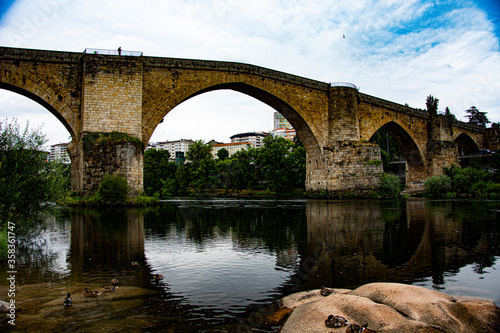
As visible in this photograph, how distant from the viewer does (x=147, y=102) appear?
75.7 ft

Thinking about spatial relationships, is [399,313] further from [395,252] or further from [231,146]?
[231,146]

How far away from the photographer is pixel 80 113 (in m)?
21.6

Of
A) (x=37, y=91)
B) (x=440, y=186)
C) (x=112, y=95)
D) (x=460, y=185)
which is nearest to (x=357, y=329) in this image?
(x=112, y=95)

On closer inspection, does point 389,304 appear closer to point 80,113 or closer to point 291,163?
point 80,113

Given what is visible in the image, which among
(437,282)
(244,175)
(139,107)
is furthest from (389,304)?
(244,175)

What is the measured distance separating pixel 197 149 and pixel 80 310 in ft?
177

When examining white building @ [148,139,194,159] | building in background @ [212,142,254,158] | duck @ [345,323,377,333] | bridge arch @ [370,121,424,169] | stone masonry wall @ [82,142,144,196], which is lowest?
duck @ [345,323,377,333]

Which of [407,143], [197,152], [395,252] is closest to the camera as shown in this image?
[395,252]

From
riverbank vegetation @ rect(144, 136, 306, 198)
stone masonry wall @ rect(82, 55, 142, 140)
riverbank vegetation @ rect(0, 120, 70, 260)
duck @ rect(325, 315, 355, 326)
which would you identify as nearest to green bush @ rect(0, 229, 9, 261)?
riverbank vegetation @ rect(0, 120, 70, 260)

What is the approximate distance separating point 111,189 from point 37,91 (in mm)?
7024

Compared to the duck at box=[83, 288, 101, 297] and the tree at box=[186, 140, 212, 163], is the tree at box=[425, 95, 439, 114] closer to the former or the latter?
the tree at box=[186, 140, 212, 163]

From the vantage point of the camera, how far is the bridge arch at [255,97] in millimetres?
23484

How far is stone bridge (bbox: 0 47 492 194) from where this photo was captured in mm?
20359

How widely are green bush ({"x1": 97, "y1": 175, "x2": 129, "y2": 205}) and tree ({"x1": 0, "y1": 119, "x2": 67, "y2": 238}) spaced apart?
37.5 feet
